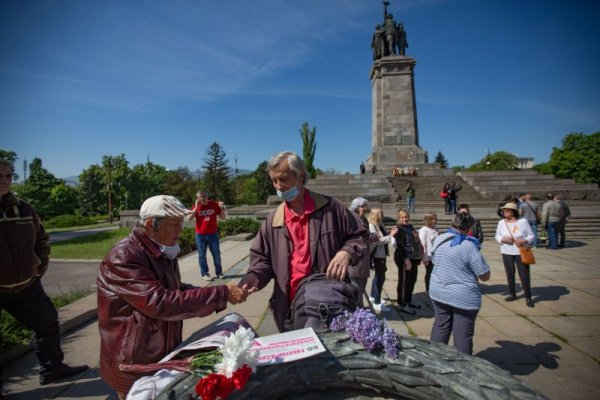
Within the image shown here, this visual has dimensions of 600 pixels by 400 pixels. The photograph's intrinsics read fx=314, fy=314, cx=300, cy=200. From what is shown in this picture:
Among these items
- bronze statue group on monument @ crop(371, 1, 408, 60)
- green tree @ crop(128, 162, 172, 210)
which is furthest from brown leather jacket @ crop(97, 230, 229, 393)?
green tree @ crop(128, 162, 172, 210)

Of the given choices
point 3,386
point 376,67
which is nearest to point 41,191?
point 376,67

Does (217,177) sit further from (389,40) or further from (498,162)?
(498,162)

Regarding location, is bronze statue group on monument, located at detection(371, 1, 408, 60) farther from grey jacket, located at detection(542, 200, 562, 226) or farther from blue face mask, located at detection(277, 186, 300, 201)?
blue face mask, located at detection(277, 186, 300, 201)

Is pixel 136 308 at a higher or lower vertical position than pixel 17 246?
lower

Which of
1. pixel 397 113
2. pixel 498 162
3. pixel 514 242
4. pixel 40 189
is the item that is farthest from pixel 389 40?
pixel 498 162

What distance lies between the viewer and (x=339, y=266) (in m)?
2.02

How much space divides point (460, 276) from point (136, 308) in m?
2.77

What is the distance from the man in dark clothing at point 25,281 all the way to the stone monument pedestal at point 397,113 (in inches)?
1029

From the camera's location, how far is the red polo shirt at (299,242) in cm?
221

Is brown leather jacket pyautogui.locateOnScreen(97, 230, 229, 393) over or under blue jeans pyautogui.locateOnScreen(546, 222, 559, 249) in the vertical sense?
over

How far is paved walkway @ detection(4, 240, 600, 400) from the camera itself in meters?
2.91

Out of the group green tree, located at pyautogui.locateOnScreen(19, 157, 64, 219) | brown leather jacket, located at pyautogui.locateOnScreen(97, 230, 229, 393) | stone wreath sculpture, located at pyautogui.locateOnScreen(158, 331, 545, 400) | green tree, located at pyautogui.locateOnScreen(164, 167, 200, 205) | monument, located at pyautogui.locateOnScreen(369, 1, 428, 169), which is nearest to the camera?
stone wreath sculpture, located at pyautogui.locateOnScreen(158, 331, 545, 400)

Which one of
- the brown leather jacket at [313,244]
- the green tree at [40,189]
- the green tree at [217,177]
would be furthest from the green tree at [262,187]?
the brown leather jacket at [313,244]

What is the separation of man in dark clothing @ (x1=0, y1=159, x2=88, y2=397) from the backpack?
101 inches
